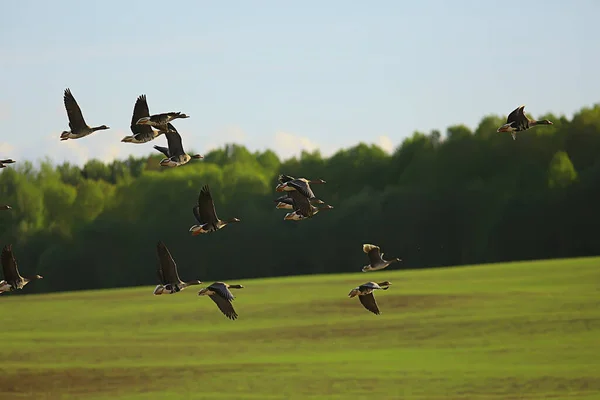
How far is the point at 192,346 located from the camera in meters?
57.9

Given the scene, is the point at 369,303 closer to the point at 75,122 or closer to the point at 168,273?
the point at 168,273

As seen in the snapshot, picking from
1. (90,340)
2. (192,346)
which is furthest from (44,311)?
(192,346)

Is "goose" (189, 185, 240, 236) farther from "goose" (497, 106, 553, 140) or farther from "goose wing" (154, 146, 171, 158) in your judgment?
"goose" (497, 106, 553, 140)

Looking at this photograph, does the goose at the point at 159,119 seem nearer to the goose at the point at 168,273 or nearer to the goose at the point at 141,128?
the goose at the point at 141,128

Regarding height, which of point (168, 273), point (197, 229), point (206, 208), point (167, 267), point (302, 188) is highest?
point (302, 188)

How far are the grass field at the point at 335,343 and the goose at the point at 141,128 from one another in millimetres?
17847

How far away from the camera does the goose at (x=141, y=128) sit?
23.3m

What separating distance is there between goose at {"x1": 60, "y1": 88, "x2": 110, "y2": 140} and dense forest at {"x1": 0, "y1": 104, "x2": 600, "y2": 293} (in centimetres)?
8297

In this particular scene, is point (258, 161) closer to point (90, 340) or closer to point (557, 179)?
point (557, 179)

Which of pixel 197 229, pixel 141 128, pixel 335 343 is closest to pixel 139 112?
pixel 141 128

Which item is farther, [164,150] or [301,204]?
[164,150]

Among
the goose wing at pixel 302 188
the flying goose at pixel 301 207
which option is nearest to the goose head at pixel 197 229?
the flying goose at pixel 301 207

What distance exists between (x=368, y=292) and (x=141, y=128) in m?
5.90

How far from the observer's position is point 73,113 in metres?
24.4
